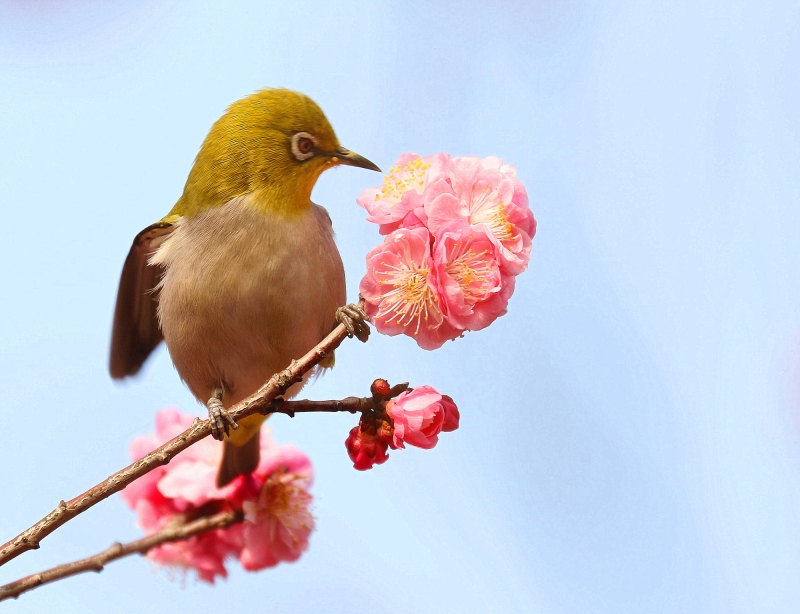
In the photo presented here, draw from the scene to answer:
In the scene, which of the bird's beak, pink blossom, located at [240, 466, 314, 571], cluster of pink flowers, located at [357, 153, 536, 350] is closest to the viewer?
cluster of pink flowers, located at [357, 153, 536, 350]

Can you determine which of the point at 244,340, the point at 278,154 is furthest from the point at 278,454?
the point at 278,154

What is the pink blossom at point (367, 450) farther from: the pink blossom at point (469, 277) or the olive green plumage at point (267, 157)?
the olive green plumage at point (267, 157)

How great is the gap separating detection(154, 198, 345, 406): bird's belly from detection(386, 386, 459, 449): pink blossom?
926mm

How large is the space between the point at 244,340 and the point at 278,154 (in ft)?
2.60

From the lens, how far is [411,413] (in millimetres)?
2414

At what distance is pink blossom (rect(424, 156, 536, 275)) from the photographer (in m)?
2.36

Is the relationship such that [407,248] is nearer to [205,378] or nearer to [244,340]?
[244,340]

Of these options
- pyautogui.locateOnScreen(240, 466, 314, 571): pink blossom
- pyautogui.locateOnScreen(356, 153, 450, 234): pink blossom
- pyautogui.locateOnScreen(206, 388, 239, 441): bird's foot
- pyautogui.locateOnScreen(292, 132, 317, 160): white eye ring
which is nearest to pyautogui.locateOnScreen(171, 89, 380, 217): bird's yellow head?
pyautogui.locateOnScreen(292, 132, 317, 160): white eye ring

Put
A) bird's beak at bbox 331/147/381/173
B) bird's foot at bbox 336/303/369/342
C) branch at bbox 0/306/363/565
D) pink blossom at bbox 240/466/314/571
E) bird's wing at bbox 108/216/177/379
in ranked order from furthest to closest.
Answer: bird's wing at bbox 108/216/177/379, pink blossom at bbox 240/466/314/571, bird's beak at bbox 331/147/381/173, bird's foot at bbox 336/303/369/342, branch at bbox 0/306/363/565

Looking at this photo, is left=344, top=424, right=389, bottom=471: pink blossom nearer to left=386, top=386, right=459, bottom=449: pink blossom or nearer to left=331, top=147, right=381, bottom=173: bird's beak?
left=386, top=386, right=459, bottom=449: pink blossom

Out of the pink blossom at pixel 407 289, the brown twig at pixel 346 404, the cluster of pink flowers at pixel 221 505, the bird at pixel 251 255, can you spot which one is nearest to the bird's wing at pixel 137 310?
the bird at pixel 251 255

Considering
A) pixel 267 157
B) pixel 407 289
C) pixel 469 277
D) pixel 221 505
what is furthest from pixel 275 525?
pixel 469 277

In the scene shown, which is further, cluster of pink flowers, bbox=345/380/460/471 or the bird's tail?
the bird's tail

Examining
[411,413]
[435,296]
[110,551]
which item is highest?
[435,296]
